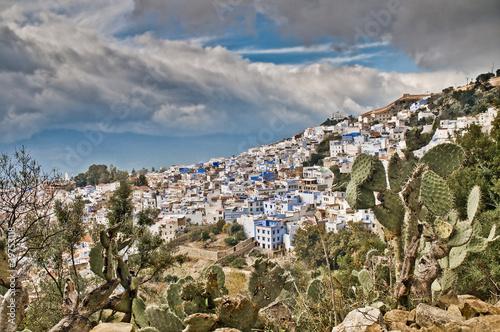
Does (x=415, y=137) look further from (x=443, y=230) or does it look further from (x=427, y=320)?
(x=427, y=320)

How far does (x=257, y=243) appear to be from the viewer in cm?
2273

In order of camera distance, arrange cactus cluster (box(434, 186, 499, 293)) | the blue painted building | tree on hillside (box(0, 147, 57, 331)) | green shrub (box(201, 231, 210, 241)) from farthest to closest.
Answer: green shrub (box(201, 231, 210, 241))
the blue painted building
tree on hillside (box(0, 147, 57, 331))
cactus cluster (box(434, 186, 499, 293))

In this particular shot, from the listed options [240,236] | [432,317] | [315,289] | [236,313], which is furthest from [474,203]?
[240,236]

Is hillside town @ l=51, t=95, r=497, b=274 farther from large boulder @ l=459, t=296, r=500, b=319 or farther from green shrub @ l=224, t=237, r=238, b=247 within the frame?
large boulder @ l=459, t=296, r=500, b=319

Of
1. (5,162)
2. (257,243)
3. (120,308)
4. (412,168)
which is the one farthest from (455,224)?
(257,243)

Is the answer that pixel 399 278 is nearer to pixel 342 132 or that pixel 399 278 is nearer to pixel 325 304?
pixel 325 304

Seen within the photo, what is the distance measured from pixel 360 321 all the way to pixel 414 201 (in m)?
1.09

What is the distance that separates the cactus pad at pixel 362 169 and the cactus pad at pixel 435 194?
0.53 meters

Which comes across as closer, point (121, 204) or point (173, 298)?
point (173, 298)

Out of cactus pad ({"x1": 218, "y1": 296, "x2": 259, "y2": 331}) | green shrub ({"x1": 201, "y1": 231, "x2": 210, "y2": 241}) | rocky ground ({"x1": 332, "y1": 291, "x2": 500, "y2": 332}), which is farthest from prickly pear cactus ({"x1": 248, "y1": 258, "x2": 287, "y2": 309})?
green shrub ({"x1": 201, "y1": 231, "x2": 210, "y2": 241})

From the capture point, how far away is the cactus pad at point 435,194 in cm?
263

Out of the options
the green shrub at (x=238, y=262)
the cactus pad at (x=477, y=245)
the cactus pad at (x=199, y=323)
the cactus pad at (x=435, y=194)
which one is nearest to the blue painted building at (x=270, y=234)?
the green shrub at (x=238, y=262)

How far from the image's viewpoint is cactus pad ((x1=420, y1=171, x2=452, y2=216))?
8.63 feet

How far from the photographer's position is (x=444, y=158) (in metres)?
2.96
